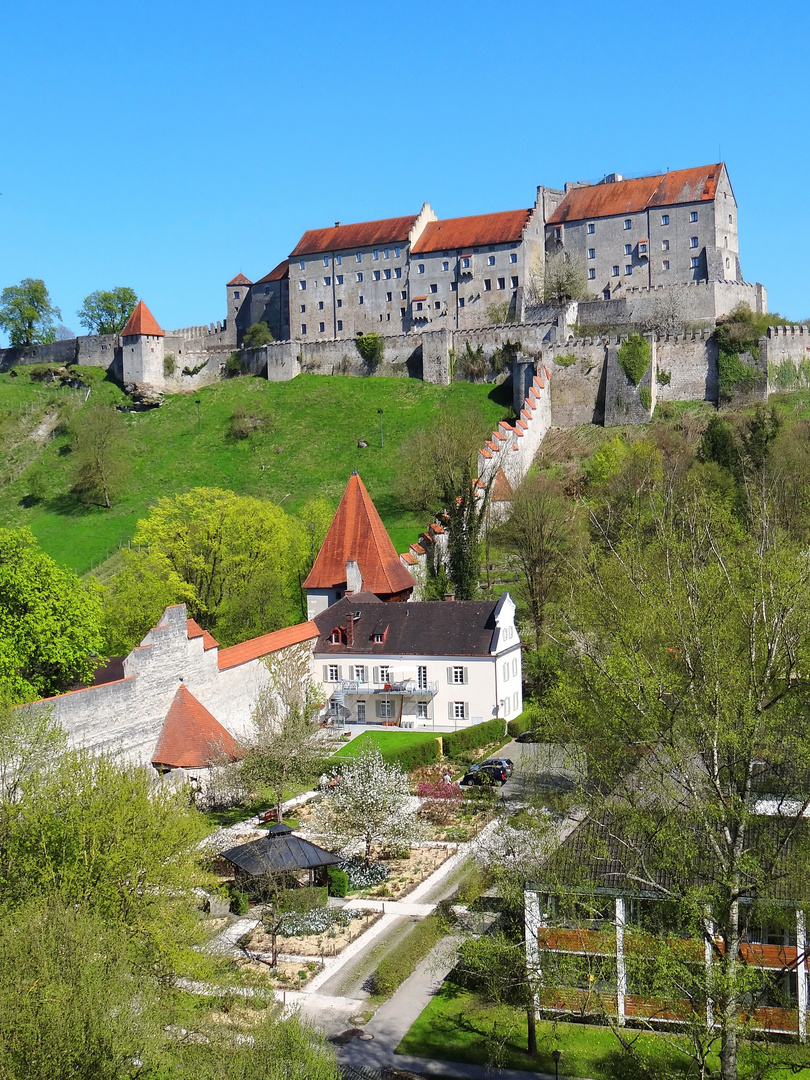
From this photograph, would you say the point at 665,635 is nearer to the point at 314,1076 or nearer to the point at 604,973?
the point at 604,973

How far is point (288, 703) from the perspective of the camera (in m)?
37.5

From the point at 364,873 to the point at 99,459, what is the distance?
49356 mm

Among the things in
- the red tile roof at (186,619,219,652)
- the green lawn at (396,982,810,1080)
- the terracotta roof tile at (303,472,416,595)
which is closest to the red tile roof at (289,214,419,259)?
the terracotta roof tile at (303,472,416,595)

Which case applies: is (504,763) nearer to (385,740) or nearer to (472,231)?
(385,740)

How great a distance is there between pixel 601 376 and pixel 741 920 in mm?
54495

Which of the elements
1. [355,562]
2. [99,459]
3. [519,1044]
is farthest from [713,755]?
[99,459]

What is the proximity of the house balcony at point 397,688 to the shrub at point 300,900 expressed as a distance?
1602 centimetres

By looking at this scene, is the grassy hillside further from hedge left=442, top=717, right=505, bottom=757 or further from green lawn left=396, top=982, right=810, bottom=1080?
green lawn left=396, top=982, right=810, bottom=1080

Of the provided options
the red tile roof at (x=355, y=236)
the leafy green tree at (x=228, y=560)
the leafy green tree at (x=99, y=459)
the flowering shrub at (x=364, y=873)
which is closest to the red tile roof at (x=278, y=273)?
the red tile roof at (x=355, y=236)

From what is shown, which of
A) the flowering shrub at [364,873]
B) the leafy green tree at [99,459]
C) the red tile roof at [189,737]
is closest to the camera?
the flowering shrub at [364,873]

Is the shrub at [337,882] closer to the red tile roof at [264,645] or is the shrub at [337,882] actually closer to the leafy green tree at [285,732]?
the leafy green tree at [285,732]

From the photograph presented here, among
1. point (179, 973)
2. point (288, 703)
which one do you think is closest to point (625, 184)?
point (288, 703)

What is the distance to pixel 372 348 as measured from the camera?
8162 centimetres

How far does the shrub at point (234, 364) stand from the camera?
8706cm
